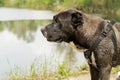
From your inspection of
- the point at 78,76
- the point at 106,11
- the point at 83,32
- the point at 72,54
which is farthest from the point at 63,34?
the point at 106,11

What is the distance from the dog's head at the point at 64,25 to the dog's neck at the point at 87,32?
8 cm

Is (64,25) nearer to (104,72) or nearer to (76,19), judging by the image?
(76,19)

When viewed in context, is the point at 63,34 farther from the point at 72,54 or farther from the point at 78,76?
the point at 72,54

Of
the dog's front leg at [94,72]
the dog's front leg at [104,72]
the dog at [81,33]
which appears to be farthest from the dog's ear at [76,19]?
the dog's front leg at [94,72]

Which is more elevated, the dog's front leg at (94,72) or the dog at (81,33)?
the dog at (81,33)

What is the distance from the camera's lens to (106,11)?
42281mm

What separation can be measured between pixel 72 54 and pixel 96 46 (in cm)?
759

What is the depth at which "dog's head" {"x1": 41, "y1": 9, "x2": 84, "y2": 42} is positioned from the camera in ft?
15.6

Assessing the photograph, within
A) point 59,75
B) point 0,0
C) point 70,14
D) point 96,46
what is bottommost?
point 0,0

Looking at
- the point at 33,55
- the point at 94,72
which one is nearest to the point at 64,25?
the point at 94,72

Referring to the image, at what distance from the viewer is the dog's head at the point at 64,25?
476 cm

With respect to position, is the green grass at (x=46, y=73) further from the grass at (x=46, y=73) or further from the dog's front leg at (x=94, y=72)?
the dog's front leg at (x=94, y=72)

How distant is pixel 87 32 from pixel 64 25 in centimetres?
34

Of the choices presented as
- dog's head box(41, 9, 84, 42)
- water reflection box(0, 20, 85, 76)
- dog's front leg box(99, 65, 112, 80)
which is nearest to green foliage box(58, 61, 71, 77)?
water reflection box(0, 20, 85, 76)
